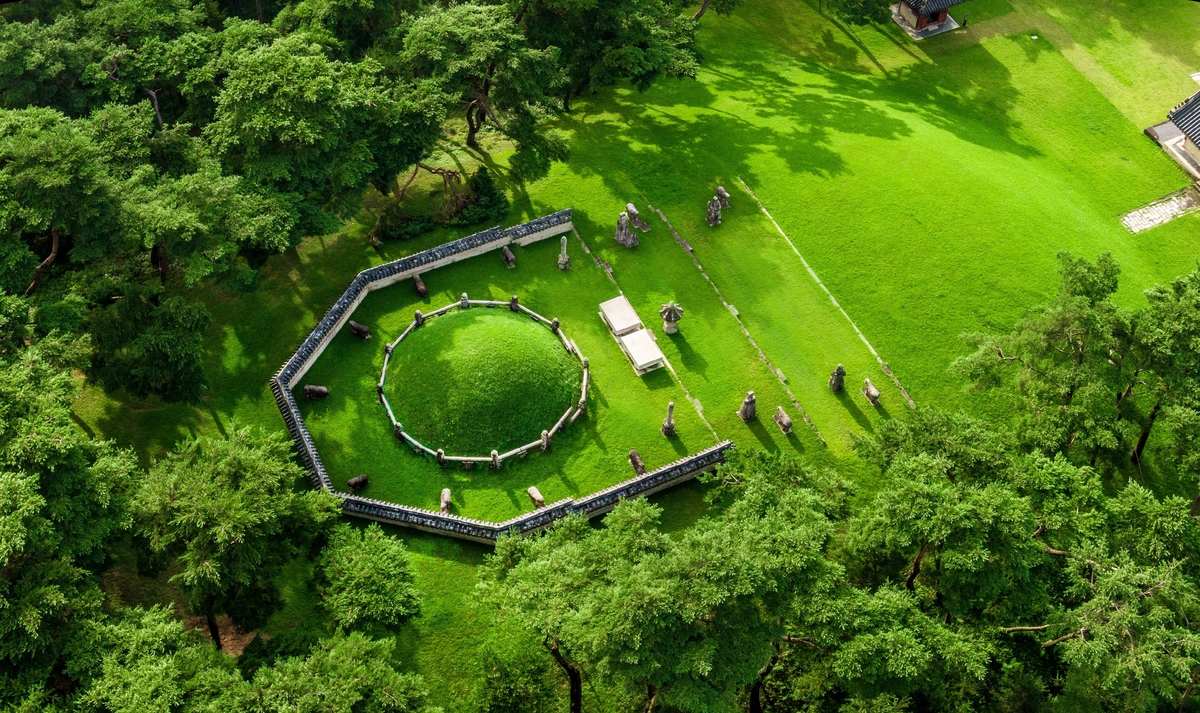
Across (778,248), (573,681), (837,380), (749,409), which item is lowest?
(573,681)

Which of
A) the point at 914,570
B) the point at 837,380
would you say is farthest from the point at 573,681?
the point at 837,380

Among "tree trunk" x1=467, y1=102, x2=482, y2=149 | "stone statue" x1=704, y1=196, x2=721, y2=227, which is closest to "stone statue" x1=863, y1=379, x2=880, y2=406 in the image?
"stone statue" x1=704, y1=196, x2=721, y2=227

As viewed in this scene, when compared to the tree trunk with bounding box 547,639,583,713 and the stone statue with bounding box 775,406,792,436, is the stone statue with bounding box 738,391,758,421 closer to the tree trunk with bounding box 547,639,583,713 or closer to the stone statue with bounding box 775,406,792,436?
the stone statue with bounding box 775,406,792,436

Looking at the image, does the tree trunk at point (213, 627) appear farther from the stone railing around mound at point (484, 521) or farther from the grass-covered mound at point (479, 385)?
the grass-covered mound at point (479, 385)

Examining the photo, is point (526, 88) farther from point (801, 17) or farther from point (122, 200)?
point (801, 17)

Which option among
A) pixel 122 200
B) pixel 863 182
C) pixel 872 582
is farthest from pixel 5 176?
pixel 863 182

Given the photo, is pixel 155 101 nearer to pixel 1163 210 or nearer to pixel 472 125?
pixel 472 125
